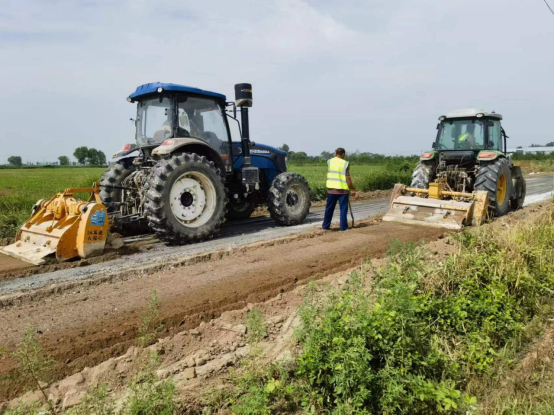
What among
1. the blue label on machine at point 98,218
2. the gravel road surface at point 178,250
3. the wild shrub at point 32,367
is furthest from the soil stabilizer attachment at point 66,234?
the wild shrub at point 32,367

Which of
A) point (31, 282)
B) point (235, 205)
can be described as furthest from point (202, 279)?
point (235, 205)

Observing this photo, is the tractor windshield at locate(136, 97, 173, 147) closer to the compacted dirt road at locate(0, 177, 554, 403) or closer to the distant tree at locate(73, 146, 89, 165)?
the compacted dirt road at locate(0, 177, 554, 403)

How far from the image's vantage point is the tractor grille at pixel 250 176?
8.57 meters

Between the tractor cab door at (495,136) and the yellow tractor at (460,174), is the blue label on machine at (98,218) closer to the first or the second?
the yellow tractor at (460,174)

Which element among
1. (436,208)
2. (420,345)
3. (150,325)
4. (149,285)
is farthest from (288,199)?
(420,345)

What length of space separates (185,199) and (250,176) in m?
1.62

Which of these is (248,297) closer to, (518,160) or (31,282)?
(31,282)

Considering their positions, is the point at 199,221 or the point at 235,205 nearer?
the point at 199,221

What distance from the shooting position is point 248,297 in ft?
15.4

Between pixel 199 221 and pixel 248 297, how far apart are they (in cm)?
314

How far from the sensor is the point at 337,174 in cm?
825

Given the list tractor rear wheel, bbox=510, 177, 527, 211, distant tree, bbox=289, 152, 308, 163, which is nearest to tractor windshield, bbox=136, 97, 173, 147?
tractor rear wheel, bbox=510, 177, 527, 211

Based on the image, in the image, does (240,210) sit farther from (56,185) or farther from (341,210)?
(56,185)

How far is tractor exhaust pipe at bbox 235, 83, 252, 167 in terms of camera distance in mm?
8414
